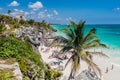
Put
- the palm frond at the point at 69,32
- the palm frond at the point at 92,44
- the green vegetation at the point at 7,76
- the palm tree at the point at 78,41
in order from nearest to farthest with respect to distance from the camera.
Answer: the green vegetation at the point at 7,76
the palm tree at the point at 78,41
the palm frond at the point at 92,44
the palm frond at the point at 69,32

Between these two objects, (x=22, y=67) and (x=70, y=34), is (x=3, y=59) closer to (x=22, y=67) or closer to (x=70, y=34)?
(x=22, y=67)

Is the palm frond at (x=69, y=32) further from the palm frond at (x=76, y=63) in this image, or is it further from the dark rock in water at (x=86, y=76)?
the dark rock in water at (x=86, y=76)

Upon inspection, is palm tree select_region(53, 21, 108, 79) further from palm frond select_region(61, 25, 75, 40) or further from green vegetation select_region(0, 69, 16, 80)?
green vegetation select_region(0, 69, 16, 80)

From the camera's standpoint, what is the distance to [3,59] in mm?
13531

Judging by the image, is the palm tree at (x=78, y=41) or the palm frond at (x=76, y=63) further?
the palm tree at (x=78, y=41)

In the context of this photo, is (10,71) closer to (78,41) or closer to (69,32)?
(78,41)

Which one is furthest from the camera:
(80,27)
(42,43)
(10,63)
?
(42,43)

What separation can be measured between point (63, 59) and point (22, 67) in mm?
22038

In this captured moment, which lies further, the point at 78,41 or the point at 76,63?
the point at 78,41

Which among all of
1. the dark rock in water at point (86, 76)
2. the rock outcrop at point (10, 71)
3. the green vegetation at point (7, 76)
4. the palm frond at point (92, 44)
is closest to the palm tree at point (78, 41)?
the palm frond at point (92, 44)

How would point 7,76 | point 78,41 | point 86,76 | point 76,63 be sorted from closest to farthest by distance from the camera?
point 7,76
point 76,63
point 78,41
point 86,76

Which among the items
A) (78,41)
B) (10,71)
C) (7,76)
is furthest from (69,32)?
(7,76)

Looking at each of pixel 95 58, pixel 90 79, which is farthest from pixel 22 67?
pixel 95 58

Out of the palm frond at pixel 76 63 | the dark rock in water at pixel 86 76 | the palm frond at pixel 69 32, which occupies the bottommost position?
the dark rock in water at pixel 86 76
